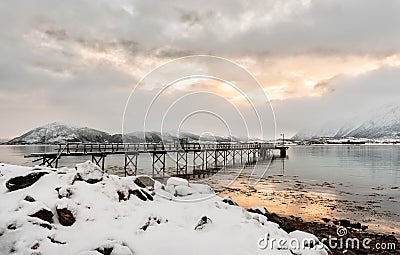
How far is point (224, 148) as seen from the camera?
169 feet

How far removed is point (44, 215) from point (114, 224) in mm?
1803

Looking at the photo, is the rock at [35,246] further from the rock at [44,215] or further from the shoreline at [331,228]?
the shoreline at [331,228]

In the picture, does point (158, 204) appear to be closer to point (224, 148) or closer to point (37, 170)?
point (37, 170)

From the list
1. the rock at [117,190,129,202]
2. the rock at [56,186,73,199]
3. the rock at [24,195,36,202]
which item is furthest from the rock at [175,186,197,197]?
the rock at [24,195,36,202]

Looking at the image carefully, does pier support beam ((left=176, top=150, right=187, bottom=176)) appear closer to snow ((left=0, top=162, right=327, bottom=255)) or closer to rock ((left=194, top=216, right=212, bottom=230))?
snow ((left=0, top=162, right=327, bottom=255))

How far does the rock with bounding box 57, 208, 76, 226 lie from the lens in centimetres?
746

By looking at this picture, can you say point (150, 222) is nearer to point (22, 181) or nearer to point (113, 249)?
point (113, 249)

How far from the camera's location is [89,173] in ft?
31.3

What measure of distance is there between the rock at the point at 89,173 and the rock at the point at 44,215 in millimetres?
1956

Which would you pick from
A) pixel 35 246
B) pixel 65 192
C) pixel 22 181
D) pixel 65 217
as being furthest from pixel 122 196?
pixel 22 181

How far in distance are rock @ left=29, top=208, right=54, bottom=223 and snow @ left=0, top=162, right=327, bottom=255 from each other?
0.42 feet

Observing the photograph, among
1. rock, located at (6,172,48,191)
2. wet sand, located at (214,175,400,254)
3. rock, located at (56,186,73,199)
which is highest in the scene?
rock, located at (6,172,48,191)

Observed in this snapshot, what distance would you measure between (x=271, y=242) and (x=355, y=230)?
8845 millimetres

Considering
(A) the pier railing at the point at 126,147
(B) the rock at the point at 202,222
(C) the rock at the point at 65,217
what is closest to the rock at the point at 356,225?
(B) the rock at the point at 202,222
